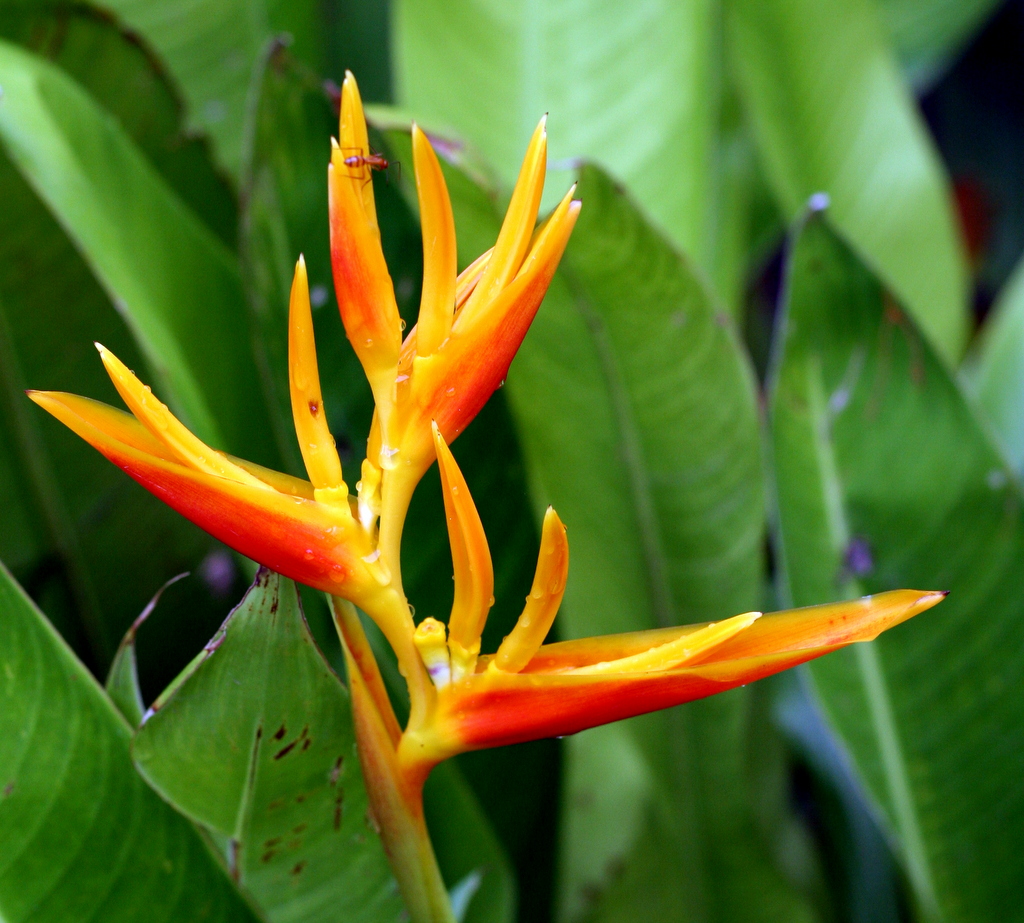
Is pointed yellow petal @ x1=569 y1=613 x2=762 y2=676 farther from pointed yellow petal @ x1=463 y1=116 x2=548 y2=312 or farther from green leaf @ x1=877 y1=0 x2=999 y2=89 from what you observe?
green leaf @ x1=877 y1=0 x2=999 y2=89

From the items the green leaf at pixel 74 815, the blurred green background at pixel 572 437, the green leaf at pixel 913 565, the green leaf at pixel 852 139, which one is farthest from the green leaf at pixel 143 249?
the green leaf at pixel 852 139

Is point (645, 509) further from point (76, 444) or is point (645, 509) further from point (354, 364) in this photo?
point (76, 444)

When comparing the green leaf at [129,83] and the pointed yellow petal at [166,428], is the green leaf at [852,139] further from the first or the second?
the pointed yellow petal at [166,428]

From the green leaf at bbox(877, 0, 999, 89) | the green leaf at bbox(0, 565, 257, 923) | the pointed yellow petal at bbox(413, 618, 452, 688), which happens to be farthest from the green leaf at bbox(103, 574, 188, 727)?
the green leaf at bbox(877, 0, 999, 89)

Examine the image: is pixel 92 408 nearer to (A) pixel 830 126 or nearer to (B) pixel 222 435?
(B) pixel 222 435

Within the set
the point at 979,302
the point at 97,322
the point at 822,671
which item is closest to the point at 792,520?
the point at 822,671

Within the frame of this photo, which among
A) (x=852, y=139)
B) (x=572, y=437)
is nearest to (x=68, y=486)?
(x=572, y=437)
